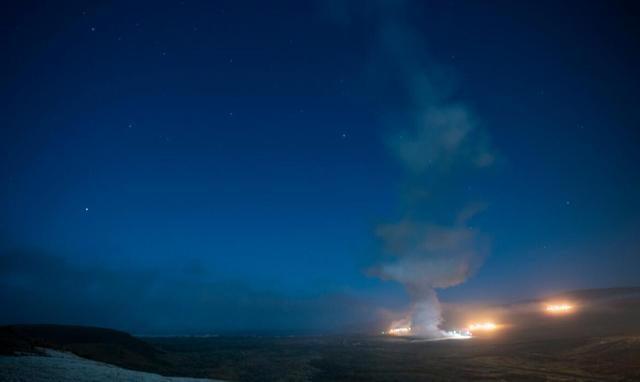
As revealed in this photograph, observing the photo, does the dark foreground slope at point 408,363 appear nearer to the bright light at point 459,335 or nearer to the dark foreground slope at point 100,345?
the dark foreground slope at point 100,345

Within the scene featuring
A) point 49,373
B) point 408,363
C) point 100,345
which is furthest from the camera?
point 100,345

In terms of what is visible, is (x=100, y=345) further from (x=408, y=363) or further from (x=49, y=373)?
(x=408, y=363)

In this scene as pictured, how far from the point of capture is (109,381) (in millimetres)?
25156

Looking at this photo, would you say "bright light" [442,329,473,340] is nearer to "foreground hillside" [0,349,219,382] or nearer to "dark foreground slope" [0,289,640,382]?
"dark foreground slope" [0,289,640,382]

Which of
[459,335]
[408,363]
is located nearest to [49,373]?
[408,363]

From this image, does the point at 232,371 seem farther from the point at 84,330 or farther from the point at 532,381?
the point at 84,330

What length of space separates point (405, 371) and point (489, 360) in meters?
17.7

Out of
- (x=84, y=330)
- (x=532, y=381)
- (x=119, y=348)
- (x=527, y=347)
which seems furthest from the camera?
(x=84, y=330)

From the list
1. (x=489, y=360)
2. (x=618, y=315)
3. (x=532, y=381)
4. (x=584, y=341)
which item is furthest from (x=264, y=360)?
(x=618, y=315)

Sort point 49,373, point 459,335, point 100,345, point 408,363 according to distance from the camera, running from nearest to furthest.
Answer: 1. point 49,373
2. point 408,363
3. point 100,345
4. point 459,335

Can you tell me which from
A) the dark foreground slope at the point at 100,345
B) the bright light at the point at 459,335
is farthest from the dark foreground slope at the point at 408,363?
the bright light at the point at 459,335

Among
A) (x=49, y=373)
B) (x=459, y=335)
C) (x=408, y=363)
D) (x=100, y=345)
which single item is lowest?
(x=459, y=335)

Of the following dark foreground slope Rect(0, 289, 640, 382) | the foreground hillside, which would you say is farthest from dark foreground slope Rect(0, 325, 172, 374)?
the foreground hillside

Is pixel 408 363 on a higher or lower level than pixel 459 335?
higher
